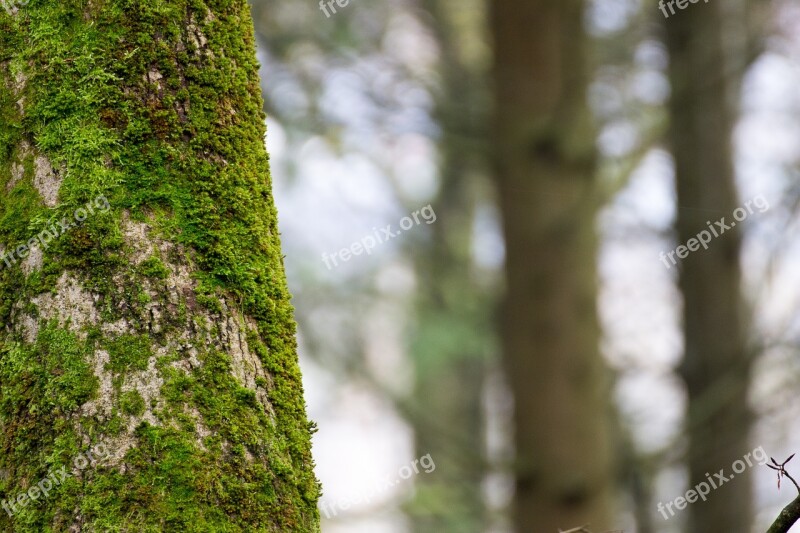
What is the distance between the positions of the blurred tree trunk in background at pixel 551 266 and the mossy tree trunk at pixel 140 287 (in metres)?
3.33

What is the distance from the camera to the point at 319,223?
7.97 meters

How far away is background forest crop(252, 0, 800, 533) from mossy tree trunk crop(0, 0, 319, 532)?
130 inches

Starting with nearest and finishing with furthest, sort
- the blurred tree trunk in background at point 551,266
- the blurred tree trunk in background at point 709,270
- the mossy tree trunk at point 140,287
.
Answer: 1. the mossy tree trunk at point 140,287
2. the blurred tree trunk in background at point 551,266
3. the blurred tree trunk in background at point 709,270

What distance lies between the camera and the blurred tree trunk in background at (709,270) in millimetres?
5129

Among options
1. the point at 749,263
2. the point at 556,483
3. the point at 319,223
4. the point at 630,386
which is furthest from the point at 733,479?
the point at 319,223

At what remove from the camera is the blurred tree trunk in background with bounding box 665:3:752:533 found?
5129 millimetres

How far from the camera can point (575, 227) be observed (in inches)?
182

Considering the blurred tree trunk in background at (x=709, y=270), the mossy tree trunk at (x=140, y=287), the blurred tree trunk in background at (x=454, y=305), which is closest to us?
the mossy tree trunk at (x=140, y=287)

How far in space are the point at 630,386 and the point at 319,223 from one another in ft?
14.0

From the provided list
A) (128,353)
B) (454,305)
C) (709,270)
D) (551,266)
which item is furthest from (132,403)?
(454,305)

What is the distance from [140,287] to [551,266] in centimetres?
362

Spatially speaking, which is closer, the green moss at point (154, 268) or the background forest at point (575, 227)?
the green moss at point (154, 268)

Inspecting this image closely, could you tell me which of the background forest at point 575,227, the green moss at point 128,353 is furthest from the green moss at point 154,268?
the background forest at point 575,227

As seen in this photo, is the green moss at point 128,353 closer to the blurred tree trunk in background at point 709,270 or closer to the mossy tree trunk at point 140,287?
the mossy tree trunk at point 140,287
